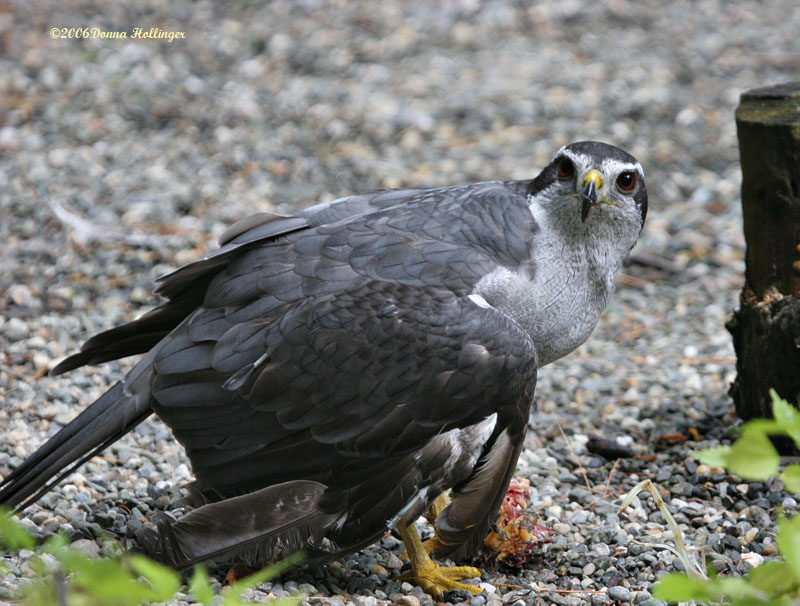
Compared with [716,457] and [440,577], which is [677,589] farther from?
[440,577]

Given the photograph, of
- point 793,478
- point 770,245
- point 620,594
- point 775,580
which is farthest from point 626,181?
point 775,580

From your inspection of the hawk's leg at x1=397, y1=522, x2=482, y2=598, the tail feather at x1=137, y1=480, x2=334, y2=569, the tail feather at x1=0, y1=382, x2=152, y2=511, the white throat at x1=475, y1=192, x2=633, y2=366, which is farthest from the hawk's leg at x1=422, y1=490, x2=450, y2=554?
the tail feather at x1=0, y1=382, x2=152, y2=511

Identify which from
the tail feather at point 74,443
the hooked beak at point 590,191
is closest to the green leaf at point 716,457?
the hooked beak at point 590,191

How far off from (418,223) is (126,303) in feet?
8.02

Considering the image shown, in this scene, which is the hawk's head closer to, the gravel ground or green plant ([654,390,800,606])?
the gravel ground

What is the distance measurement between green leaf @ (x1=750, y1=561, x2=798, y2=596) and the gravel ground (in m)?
1.28

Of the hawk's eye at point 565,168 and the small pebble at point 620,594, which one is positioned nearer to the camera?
the small pebble at point 620,594

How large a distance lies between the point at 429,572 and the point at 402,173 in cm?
406

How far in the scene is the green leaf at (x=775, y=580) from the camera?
217 centimetres

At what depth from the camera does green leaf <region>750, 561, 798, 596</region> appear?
2174 millimetres

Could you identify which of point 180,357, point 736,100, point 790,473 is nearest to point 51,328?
point 180,357

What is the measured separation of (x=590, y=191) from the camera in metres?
3.68

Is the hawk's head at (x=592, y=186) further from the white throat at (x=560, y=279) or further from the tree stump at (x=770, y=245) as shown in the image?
the tree stump at (x=770, y=245)

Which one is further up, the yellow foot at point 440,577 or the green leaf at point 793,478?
the green leaf at point 793,478
